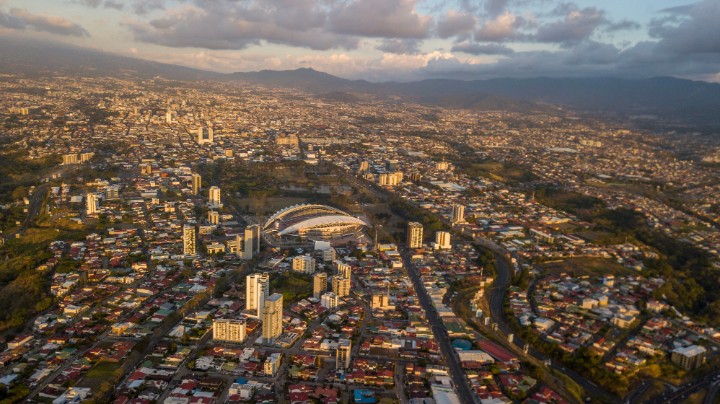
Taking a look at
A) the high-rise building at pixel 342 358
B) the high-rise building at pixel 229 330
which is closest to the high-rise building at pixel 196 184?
the high-rise building at pixel 229 330

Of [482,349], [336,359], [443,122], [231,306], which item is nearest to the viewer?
[336,359]

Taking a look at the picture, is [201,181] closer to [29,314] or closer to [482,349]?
[29,314]

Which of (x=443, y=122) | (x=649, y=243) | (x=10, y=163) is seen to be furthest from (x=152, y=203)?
(x=443, y=122)

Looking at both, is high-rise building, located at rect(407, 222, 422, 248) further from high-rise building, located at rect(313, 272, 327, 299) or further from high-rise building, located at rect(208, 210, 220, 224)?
high-rise building, located at rect(208, 210, 220, 224)

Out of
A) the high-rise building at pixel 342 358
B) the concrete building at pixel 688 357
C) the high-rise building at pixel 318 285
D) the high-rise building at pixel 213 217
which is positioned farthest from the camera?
the high-rise building at pixel 213 217

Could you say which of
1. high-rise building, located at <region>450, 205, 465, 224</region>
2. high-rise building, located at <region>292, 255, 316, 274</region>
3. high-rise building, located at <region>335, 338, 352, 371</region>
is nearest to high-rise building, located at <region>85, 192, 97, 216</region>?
high-rise building, located at <region>292, 255, 316, 274</region>

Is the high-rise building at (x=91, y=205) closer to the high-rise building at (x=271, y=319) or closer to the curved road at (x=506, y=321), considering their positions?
the high-rise building at (x=271, y=319)

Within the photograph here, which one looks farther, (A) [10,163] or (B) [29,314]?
(A) [10,163]
